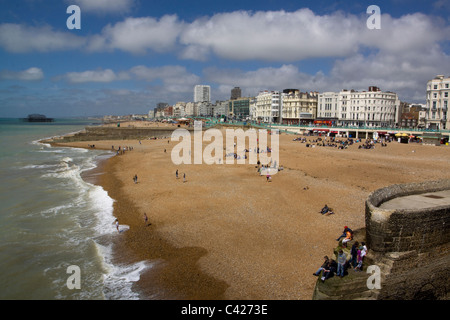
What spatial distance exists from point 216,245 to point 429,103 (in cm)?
5985

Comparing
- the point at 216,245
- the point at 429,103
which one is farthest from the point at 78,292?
the point at 429,103

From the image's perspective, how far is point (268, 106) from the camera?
9256cm

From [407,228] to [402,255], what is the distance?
33.6 inches

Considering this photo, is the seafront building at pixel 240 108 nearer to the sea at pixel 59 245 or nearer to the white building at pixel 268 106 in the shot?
the white building at pixel 268 106

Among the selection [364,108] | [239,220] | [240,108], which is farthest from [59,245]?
[240,108]

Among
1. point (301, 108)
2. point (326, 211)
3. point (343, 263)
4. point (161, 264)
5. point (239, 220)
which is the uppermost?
point (301, 108)

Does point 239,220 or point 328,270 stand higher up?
point 328,270

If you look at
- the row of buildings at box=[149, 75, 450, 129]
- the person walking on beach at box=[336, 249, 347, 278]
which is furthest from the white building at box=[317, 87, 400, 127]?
the person walking on beach at box=[336, 249, 347, 278]

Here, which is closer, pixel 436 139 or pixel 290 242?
pixel 290 242

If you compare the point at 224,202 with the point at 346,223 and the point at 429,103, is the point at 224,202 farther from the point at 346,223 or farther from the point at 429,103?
the point at 429,103

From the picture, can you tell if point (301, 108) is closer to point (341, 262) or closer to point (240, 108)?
point (240, 108)

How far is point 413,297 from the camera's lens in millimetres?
9109

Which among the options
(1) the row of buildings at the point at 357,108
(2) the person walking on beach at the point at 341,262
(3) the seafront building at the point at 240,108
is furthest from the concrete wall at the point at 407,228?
(3) the seafront building at the point at 240,108

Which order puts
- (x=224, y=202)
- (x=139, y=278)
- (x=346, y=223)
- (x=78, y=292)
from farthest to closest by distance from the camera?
(x=224, y=202) < (x=346, y=223) < (x=139, y=278) < (x=78, y=292)
